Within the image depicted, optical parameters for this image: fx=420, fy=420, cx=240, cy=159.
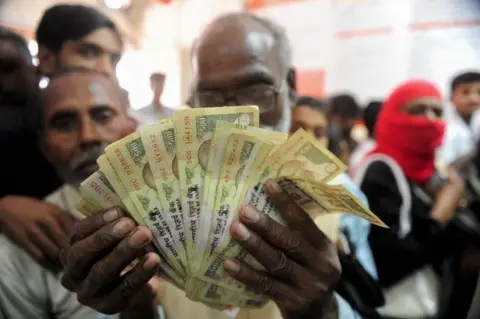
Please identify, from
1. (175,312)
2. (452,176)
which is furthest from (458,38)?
(175,312)

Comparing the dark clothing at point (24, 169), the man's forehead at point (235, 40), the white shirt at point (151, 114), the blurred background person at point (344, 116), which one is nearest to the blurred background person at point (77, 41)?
the white shirt at point (151, 114)

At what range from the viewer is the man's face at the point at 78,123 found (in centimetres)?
118

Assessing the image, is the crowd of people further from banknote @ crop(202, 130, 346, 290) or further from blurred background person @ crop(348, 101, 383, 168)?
blurred background person @ crop(348, 101, 383, 168)

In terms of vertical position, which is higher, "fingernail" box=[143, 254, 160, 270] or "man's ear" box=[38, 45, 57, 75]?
"man's ear" box=[38, 45, 57, 75]

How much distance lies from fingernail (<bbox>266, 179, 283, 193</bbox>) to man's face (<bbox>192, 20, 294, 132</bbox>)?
41 centimetres

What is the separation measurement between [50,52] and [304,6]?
241 cm

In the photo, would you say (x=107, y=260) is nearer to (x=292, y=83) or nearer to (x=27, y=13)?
(x=292, y=83)

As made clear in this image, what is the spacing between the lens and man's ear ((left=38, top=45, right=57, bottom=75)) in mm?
1506

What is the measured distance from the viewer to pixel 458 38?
3451mm

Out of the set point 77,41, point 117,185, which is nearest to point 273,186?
point 117,185

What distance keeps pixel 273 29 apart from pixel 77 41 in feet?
2.47

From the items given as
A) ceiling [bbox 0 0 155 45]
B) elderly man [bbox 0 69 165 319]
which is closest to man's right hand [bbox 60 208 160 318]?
elderly man [bbox 0 69 165 319]

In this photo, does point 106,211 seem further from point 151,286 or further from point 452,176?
point 452,176

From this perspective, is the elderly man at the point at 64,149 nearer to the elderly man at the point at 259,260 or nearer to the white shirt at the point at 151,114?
the white shirt at the point at 151,114
